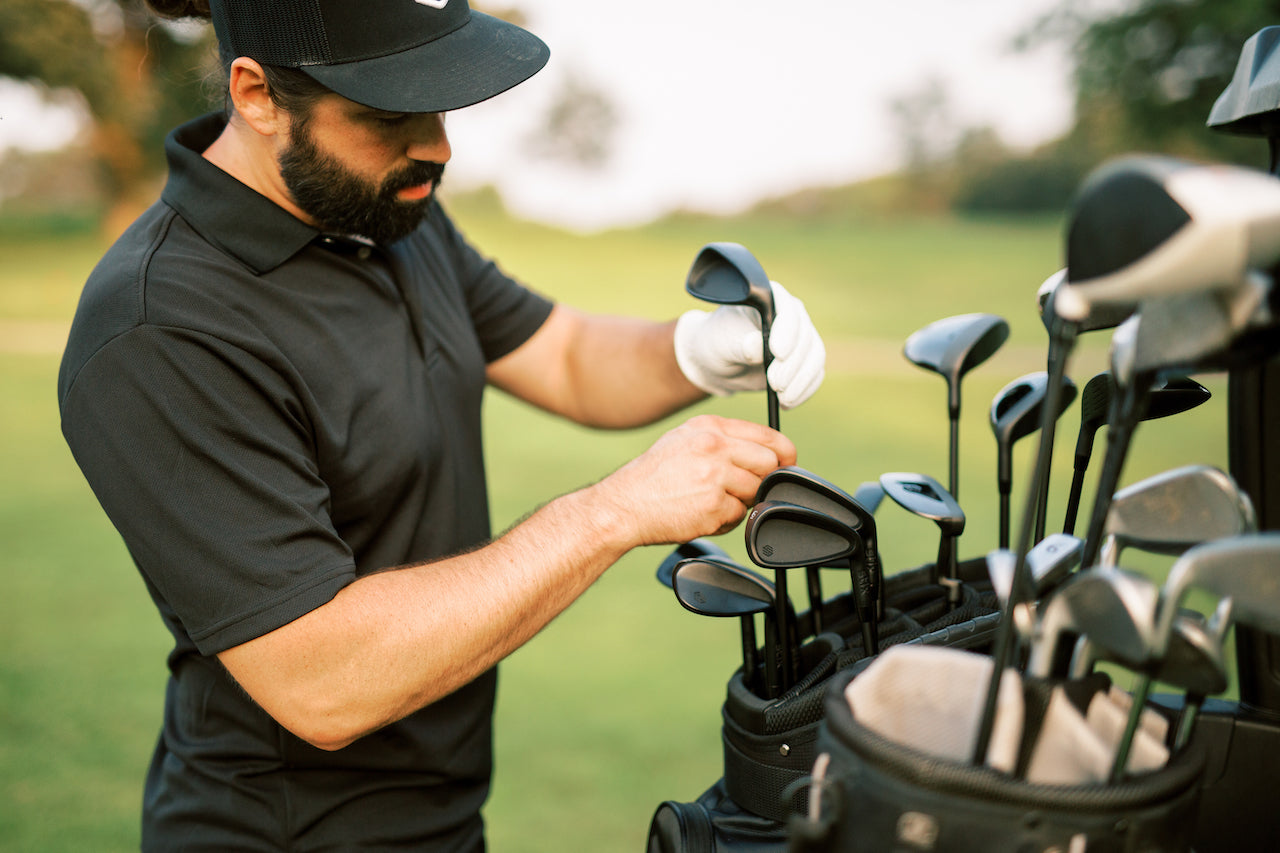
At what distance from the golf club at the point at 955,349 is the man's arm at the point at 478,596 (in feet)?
0.72

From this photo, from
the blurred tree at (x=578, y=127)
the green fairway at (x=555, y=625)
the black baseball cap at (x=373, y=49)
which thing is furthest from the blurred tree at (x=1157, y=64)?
the black baseball cap at (x=373, y=49)

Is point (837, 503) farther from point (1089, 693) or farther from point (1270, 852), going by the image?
point (1270, 852)

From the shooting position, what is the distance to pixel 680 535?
4.35 ft

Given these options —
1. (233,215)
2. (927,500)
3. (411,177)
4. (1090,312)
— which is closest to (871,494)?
(927,500)

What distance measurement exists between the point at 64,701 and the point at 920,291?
47.3 feet

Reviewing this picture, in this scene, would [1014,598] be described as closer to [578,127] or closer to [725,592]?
[725,592]

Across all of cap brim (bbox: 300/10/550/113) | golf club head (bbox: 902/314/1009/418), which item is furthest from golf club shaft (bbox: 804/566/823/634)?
cap brim (bbox: 300/10/550/113)

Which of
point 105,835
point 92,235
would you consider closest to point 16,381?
point 105,835

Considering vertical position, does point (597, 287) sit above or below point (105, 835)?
below

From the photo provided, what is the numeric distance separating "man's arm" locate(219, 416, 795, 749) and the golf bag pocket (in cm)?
56

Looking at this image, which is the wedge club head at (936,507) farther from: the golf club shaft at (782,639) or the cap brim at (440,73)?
the cap brim at (440,73)

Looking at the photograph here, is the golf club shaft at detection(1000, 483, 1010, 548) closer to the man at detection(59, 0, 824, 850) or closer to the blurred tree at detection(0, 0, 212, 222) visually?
the man at detection(59, 0, 824, 850)

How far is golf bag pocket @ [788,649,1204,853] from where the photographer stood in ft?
2.30

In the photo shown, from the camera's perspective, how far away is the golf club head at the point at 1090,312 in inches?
36.3
